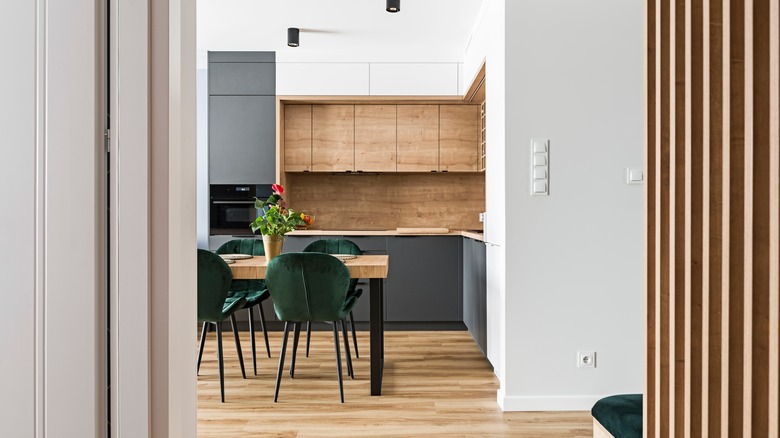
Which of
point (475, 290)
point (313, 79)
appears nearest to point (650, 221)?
point (475, 290)

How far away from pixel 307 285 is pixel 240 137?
2.85 metres

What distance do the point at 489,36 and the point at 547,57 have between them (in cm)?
80

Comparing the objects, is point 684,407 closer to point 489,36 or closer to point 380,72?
point 489,36

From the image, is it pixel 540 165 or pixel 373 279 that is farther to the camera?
pixel 373 279

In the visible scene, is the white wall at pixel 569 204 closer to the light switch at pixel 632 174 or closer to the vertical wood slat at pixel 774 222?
the light switch at pixel 632 174

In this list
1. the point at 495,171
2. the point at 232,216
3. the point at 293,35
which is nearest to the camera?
the point at 495,171

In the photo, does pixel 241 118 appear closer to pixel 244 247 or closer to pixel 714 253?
pixel 244 247

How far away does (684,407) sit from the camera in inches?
46.1

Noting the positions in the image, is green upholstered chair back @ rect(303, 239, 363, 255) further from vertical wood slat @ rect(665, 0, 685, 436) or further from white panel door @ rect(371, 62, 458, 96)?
vertical wood slat @ rect(665, 0, 685, 436)

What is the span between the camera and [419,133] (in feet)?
18.3

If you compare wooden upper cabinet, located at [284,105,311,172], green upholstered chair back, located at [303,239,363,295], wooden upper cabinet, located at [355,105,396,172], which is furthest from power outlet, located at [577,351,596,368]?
wooden upper cabinet, located at [284,105,311,172]

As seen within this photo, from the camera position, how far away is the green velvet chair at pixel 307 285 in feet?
9.93

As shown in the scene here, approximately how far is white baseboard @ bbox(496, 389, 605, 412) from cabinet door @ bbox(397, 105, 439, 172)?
2919mm

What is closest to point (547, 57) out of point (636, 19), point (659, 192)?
point (636, 19)
